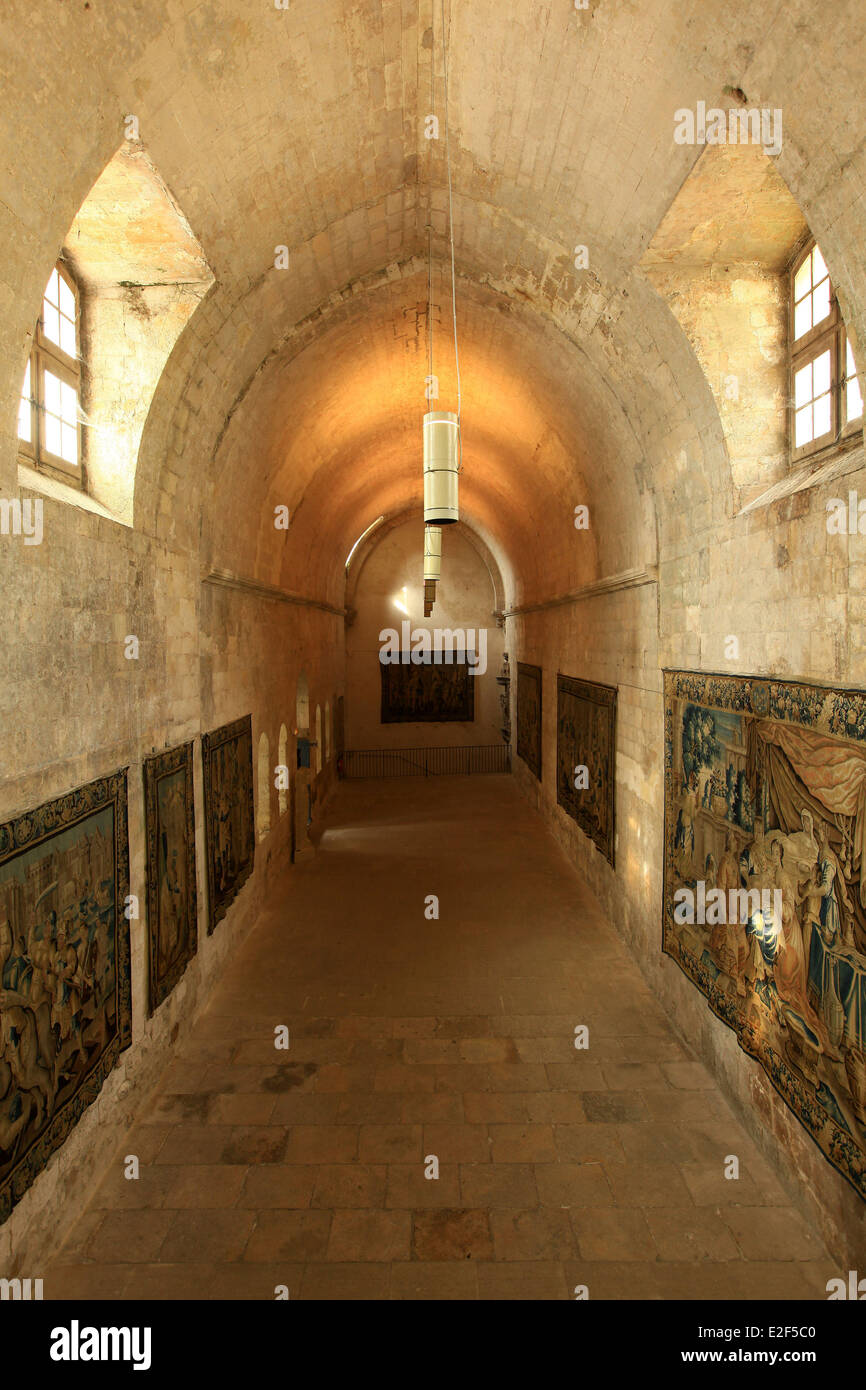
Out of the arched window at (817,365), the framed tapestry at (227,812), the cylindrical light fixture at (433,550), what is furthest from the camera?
the cylindrical light fixture at (433,550)

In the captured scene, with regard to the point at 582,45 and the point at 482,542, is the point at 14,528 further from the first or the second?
the point at 482,542

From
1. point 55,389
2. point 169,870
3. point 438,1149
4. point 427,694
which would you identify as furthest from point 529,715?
point 55,389

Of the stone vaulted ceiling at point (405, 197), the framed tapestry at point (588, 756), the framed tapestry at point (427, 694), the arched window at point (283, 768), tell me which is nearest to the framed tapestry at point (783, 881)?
the stone vaulted ceiling at point (405, 197)

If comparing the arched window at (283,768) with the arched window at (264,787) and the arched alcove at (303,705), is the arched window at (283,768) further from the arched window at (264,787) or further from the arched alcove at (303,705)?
the arched alcove at (303,705)

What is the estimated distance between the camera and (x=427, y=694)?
22938 mm

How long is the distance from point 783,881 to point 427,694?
18089mm

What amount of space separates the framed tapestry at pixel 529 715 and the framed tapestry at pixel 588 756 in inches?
84.1

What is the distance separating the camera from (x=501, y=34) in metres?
5.00

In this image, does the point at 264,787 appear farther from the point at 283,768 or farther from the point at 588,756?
the point at 588,756

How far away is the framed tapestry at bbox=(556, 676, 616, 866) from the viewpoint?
379 inches

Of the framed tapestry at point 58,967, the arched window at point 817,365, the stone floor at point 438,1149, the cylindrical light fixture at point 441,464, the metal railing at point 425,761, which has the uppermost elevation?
the arched window at point 817,365

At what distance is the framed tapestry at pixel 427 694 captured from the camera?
904 inches
